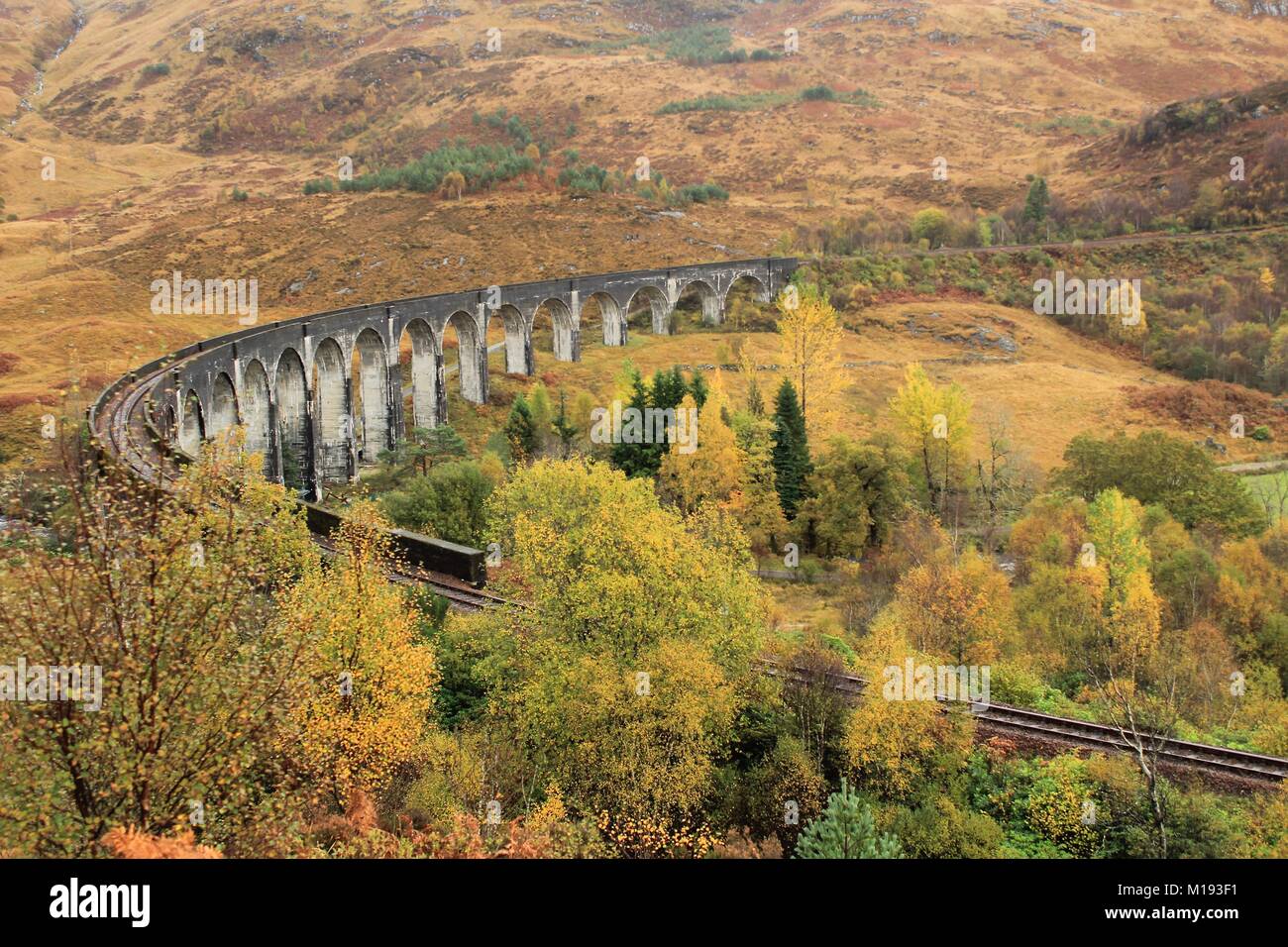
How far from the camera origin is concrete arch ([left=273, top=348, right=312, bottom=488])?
53938mm

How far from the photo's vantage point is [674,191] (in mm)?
136000

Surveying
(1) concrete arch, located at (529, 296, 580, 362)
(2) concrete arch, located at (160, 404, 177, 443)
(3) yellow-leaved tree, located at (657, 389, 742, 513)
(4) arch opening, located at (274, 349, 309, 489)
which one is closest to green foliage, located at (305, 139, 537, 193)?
(1) concrete arch, located at (529, 296, 580, 362)

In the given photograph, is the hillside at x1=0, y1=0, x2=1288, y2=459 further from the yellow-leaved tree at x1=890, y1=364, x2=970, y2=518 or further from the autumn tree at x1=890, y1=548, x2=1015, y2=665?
the autumn tree at x1=890, y1=548, x2=1015, y2=665

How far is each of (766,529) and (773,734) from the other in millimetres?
26218

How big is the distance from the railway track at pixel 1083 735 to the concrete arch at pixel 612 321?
6316 centimetres

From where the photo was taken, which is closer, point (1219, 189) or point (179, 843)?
point (179, 843)

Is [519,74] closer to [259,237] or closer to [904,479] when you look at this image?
[259,237]

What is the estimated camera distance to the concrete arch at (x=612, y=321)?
88.1 metres

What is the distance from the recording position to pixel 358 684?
20.5 m

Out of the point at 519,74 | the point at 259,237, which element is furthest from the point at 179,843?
the point at 519,74

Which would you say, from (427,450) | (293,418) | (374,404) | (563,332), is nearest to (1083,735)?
(427,450)

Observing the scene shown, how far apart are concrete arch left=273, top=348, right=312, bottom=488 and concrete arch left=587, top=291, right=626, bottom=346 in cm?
3748

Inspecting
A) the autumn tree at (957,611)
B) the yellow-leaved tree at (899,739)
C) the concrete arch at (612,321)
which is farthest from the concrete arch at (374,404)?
the yellow-leaved tree at (899,739)

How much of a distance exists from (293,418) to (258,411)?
13.5ft
